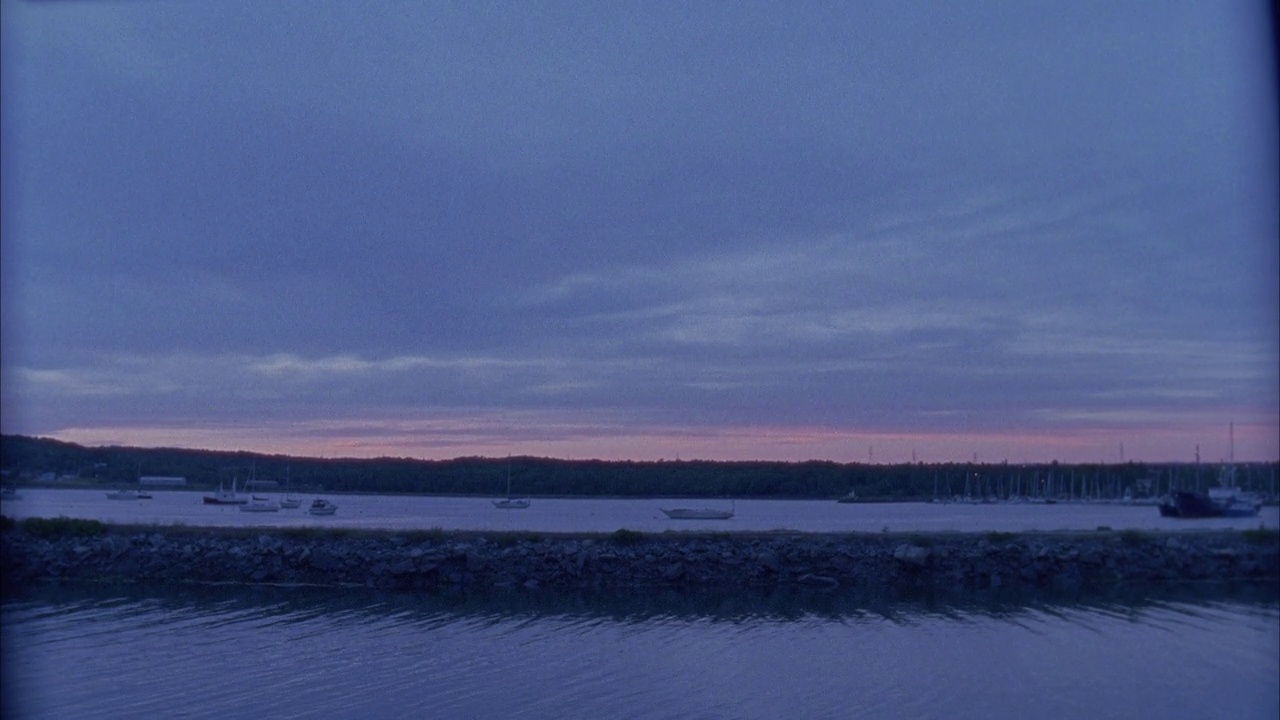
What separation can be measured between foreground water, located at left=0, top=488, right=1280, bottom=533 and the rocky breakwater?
6.64 ft

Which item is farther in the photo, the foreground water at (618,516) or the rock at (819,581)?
the foreground water at (618,516)

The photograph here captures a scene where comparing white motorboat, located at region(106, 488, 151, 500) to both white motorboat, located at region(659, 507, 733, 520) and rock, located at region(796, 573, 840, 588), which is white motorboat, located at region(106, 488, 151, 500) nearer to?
white motorboat, located at region(659, 507, 733, 520)

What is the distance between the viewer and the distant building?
212 ft

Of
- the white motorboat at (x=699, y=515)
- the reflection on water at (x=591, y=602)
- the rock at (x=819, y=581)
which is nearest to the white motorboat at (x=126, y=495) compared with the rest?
the white motorboat at (x=699, y=515)

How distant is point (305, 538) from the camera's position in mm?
23578

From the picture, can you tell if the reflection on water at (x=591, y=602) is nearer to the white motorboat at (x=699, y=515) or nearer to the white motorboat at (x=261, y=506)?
the white motorboat at (x=699, y=515)

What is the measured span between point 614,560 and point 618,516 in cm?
3008

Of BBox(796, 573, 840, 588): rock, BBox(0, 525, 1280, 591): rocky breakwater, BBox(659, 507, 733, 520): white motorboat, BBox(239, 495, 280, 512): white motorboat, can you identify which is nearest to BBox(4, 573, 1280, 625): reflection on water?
BBox(796, 573, 840, 588): rock

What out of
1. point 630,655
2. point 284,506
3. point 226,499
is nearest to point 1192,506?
point 630,655

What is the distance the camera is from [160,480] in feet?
218

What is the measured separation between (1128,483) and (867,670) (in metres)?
60.7

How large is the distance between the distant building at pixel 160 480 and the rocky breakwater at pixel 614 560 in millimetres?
43218

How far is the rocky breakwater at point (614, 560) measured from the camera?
2159 centimetres

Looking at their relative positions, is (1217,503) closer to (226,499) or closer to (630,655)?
(630,655)
